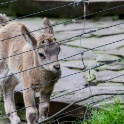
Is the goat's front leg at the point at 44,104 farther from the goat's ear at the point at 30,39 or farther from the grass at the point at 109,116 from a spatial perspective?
the goat's ear at the point at 30,39

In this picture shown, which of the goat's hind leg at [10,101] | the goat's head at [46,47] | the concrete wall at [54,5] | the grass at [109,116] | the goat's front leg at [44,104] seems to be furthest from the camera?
the concrete wall at [54,5]

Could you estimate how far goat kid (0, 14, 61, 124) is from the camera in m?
6.01

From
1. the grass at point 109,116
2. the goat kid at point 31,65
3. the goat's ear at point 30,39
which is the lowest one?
the grass at point 109,116

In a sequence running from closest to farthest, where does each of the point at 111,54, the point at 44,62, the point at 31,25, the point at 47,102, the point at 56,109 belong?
the point at 44,62
the point at 47,102
the point at 56,109
the point at 111,54
the point at 31,25

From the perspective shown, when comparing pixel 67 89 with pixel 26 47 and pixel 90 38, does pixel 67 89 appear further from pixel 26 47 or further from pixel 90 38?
pixel 90 38

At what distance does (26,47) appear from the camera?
659cm

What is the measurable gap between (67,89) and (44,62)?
1.43 metres

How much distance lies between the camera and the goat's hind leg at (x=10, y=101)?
6.75 meters

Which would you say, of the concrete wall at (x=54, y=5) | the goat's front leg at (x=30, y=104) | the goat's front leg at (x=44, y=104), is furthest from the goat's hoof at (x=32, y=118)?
the concrete wall at (x=54, y=5)

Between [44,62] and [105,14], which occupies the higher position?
[44,62]

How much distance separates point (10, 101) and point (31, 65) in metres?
0.89

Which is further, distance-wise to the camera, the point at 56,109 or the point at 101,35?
the point at 101,35

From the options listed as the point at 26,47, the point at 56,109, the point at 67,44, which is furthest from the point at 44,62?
the point at 67,44

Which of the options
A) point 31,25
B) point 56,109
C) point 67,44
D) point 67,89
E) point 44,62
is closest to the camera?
point 44,62
